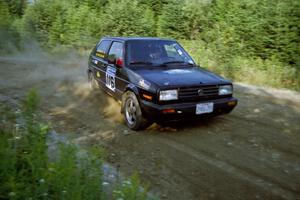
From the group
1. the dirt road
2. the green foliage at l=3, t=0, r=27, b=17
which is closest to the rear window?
the dirt road

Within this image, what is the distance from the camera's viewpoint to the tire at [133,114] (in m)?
6.33

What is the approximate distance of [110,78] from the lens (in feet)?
25.3

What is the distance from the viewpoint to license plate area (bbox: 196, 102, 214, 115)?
20.0 ft

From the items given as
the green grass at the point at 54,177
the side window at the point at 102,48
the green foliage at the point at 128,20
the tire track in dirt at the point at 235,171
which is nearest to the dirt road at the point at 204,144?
the tire track in dirt at the point at 235,171

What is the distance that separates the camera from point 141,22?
17.9 m

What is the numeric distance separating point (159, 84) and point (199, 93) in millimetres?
739

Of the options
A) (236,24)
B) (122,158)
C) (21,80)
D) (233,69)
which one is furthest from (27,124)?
(236,24)

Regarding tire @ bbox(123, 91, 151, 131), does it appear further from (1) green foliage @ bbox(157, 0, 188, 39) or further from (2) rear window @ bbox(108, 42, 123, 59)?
(1) green foliage @ bbox(157, 0, 188, 39)

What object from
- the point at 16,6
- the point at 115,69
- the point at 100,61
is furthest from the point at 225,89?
the point at 16,6

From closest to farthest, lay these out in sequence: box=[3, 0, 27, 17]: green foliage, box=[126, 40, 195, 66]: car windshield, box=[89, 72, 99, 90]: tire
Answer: box=[126, 40, 195, 66]: car windshield < box=[89, 72, 99, 90]: tire < box=[3, 0, 27, 17]: green foliage

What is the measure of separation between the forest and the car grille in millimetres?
5259

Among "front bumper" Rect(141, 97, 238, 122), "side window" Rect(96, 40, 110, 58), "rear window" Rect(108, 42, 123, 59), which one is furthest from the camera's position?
"side window" Rect(96, 40, 110, 58)

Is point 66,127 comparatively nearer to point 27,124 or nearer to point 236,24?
point 27,124

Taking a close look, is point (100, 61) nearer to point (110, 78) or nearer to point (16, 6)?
point (110, 78)
